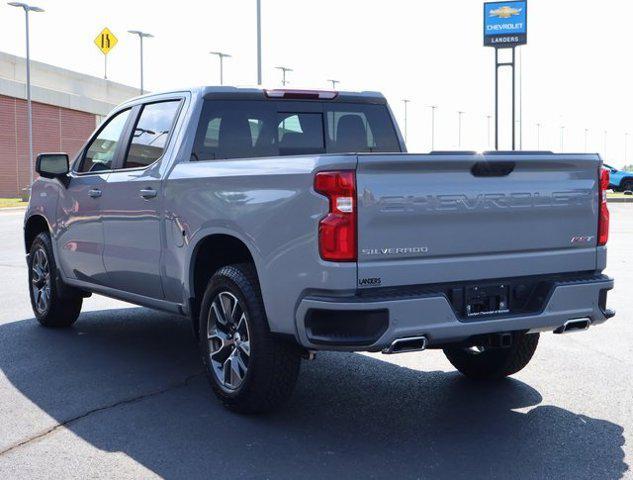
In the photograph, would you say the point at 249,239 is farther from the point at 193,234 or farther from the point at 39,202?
the point at 39,202

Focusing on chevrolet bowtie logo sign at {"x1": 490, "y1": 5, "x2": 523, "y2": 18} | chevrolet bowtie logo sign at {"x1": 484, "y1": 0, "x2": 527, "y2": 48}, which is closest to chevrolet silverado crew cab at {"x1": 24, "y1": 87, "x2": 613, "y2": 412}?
chevrolet bowtie logo sign at {"x1": 484, "y1": 0, "x2": 527, "y2": 48}

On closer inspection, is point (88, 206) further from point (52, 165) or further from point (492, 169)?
point (492, 169)

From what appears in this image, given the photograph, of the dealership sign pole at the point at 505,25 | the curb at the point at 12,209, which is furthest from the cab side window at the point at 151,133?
the dealership sign pole at the point at 505,25

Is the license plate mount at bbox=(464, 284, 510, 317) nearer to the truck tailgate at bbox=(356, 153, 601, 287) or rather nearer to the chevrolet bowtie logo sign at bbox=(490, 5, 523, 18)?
the truck tailgate at bbox=(356, 153, 601, 287)

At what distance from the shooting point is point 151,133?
272 inches

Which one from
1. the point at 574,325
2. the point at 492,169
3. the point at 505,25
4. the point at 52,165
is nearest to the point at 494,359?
the point at 574,325

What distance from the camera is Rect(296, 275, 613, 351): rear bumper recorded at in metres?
4.72

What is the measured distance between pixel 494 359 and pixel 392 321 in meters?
1.80

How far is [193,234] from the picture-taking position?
5.84 m

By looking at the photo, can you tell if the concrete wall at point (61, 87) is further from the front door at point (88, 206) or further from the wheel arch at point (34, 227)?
the front door at point (88, 206)

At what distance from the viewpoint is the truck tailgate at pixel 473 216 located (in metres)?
4.77

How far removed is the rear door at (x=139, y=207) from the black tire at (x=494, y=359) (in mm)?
2127

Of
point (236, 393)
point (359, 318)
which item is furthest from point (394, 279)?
point (236, 393)

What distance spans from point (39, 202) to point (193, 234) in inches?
127
